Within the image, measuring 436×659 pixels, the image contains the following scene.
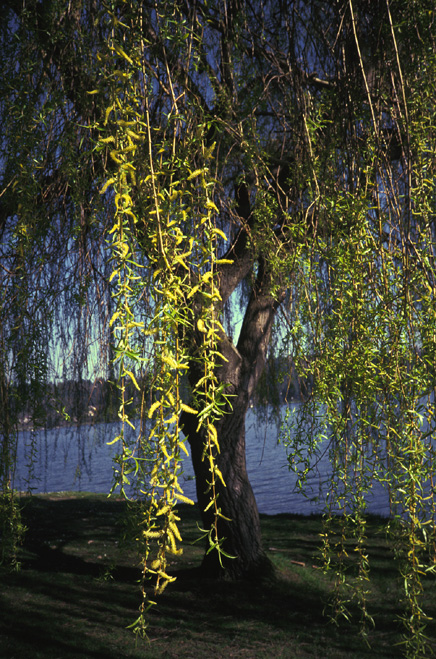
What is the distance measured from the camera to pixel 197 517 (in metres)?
6.82

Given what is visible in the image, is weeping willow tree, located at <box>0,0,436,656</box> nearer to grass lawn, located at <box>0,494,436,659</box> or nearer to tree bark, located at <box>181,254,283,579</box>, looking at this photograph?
grass lawn, located at <box>0,494,436,659</box>

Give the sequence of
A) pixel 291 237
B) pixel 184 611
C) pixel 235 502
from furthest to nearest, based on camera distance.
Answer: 1. pixel 235 502
2. pixel 184 611
3. pixel 291 237

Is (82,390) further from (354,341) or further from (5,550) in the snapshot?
(354,341)

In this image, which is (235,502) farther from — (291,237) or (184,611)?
(291,237)

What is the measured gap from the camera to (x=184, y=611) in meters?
3.69

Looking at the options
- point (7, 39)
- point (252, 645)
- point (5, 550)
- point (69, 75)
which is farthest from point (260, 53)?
point (252, 645)

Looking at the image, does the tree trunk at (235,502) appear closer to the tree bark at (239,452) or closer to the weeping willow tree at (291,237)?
the tree bark at (239,452)

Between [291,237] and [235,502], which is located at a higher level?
[291,237]

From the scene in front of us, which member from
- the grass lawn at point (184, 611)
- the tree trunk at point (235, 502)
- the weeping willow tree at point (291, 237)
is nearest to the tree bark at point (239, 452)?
the tree trunk at point (235, 502)

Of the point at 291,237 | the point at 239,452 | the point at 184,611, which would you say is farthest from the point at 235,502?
the point at 291,237

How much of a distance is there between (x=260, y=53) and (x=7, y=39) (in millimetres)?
998

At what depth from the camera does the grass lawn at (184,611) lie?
125 inches

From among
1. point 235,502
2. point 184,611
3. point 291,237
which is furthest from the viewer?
point 235,502

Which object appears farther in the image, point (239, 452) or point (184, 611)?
point (239, 452)
